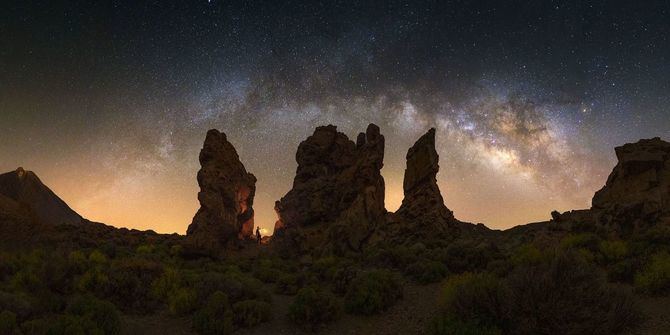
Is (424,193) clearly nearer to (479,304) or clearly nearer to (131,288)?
(479,304)

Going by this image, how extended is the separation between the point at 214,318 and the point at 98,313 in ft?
8.97

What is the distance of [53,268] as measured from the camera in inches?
509

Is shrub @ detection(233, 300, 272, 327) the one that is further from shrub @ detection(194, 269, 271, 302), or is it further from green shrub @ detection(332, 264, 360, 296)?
green shrub @ detection(332, 264, 360, 296)

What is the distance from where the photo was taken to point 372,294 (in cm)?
1216

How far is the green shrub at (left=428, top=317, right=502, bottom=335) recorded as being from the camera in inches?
324

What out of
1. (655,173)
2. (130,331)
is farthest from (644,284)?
(130,331)

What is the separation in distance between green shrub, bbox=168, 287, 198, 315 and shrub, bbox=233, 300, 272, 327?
1363 millimetres

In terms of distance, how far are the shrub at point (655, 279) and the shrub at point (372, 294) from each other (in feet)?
21.4

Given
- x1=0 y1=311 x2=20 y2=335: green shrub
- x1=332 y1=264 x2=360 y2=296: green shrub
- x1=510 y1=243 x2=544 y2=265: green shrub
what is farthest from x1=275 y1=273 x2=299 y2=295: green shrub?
x1=0 y1=311 x2=20 y2=335: green shrub

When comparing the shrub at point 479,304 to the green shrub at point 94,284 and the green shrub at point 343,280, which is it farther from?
the green shrub at point 94,284

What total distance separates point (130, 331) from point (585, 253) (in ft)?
47.7

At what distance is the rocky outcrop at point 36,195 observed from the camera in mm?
43812

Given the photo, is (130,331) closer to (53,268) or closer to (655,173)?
(53,268)

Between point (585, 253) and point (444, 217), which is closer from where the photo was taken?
point (585, 253)
